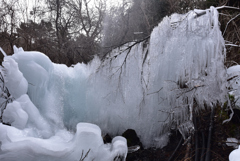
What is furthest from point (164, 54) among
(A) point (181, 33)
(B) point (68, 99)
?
(B) point (68, 99)

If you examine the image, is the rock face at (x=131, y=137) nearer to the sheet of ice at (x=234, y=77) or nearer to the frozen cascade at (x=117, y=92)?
the frozen cascade at (x=117, y=92)

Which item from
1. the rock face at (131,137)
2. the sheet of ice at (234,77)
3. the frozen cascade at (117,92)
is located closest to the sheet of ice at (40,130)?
the frozen cascade at (117,92)

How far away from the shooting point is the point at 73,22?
48.8 ft

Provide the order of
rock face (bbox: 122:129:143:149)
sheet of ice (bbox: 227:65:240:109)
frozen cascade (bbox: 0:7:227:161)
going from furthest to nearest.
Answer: rock face (bbox: 122:129:143:149) < sheet of ice (bbox: 227:65:240:109) < frozen cascade (bbox: 0:7:227:161)

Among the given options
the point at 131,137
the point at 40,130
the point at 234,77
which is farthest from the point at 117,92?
the point at 234,77

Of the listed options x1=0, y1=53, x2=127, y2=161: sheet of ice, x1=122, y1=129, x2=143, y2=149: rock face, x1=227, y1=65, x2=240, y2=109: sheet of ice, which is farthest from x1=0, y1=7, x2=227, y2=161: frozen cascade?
x1=227, y1=65, x2=240, y2=109: sheet of ice

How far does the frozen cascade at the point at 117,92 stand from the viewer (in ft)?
8.27

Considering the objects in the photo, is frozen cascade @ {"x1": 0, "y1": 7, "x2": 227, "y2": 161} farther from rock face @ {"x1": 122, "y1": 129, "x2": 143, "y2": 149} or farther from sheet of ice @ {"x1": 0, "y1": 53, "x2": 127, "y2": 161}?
rock face @ {"x1": 122, "y1": 129, "x2": 143, "y2": 149}

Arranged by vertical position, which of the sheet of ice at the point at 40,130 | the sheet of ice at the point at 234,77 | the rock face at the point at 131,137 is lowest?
the rock face at the point at 131,137

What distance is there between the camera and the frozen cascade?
2520 mm

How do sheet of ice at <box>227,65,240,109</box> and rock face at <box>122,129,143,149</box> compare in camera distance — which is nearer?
sheet of ice at <box>227,65,240,109</box>

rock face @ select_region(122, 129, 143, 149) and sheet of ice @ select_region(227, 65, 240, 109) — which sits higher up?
sheet of ice @ select_region(227, 65, 240, 109)

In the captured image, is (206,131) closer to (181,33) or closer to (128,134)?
(128,134)

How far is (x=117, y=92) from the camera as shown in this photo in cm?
371
